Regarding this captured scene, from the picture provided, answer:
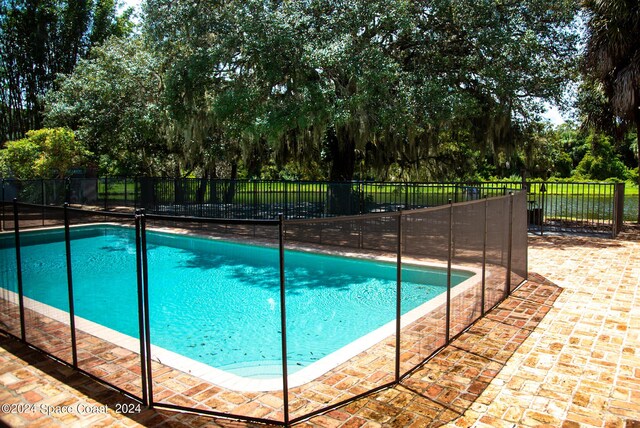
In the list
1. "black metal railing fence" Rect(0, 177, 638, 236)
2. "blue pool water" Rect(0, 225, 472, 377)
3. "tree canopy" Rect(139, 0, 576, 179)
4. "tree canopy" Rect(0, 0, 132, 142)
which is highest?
"tree canopy" Rect(0, 0, 132, 142)

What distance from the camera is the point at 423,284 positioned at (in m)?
6.69

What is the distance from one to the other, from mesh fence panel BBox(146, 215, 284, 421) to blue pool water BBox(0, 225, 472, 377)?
0.09ft

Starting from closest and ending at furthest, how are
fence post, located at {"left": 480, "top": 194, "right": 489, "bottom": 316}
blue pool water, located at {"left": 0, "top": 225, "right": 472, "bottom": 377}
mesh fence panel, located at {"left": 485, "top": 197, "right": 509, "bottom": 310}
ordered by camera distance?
blue pool water, located at {"left": 0, "top": 225, "right": 472, "bottom": 377} → fence post, located at {"left": 480, "top": 194, "right": 489, "bottom": 316} → mesh fence panel, located at {"left": 485, "top": 197, "right": 509, "bottom": 310}

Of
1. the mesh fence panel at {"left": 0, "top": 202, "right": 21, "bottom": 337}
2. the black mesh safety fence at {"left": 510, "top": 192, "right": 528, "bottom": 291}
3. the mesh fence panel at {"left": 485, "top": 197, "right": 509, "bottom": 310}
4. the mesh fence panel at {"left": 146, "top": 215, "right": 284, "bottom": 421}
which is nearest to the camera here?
the mesh fence panel at {"left": 146, "top": 215, "right": 284, "bottom": 421}

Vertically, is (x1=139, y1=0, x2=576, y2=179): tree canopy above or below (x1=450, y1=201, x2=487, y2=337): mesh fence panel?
above

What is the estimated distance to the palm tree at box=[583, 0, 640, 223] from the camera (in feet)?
43.7

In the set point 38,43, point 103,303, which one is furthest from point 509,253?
point 38,43

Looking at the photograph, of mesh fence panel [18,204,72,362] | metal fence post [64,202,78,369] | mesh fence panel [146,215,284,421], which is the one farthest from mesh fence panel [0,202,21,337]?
mesh fence panel [146,215,284,421]

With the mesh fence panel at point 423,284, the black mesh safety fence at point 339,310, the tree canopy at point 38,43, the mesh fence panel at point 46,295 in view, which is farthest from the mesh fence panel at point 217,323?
the tree canopy at point 38,43

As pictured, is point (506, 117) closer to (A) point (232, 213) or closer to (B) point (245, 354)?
(A) point (232, 213)

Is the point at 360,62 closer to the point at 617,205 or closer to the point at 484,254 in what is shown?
the point at 484,254

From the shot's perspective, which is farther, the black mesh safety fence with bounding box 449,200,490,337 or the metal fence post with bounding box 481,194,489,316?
the metal fence post with bounding box 481,194,489,316

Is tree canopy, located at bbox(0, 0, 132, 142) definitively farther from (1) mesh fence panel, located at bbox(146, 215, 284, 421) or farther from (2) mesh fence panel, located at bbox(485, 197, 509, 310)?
(2) mesh fence panel, located at bbox(485, 197, 509, 310)

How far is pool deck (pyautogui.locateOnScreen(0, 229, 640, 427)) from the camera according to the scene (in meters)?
3.48
